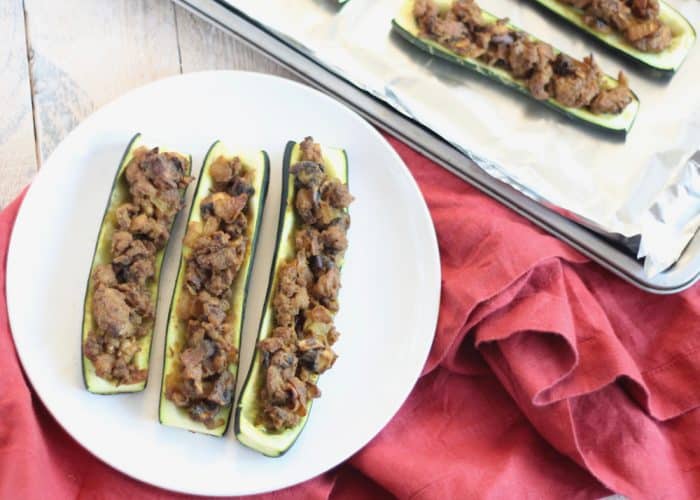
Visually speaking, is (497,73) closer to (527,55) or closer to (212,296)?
(527,55)

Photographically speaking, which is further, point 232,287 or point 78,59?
point 78,59

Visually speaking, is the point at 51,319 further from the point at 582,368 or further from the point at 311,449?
the point at 582,368

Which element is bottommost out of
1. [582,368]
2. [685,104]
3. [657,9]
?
[582,368]

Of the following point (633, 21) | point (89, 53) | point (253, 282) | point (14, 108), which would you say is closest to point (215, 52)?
point (89, 53)

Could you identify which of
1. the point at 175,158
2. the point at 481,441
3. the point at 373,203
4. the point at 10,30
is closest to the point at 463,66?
the point at 373,203

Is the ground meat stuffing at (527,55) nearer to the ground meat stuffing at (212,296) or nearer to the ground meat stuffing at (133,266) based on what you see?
the ground meat stuffing at (212,296)

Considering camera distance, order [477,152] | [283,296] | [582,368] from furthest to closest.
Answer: [477,152]
[582,368]
[283,296]
